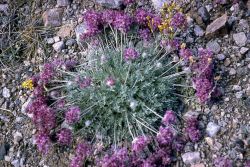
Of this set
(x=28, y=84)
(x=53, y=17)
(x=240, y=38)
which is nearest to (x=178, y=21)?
(x=240, y=38)

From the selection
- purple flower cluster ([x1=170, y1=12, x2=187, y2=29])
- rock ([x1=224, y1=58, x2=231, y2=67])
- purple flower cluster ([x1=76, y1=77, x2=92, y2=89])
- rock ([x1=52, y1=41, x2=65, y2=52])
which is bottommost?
rock ([x1=224, y1=58, x2=231, y2=67])

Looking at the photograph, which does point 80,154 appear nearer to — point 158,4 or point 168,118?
point 168,118

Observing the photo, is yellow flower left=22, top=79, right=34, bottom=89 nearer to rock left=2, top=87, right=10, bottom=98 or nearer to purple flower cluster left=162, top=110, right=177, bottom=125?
rock left=2, top=87, right=10, bottom=98

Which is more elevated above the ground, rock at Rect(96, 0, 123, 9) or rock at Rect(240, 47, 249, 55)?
rock at Rect(96, 0, 123, 9)

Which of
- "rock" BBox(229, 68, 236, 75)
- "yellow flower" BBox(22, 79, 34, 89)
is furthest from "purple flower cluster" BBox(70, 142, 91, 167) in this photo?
"rock" BBox(229, 68, 236, 75)

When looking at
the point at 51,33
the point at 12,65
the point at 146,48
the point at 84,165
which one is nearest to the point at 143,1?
the point at 146,48

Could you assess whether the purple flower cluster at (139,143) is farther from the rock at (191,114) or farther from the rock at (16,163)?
the rock at (16,163)
